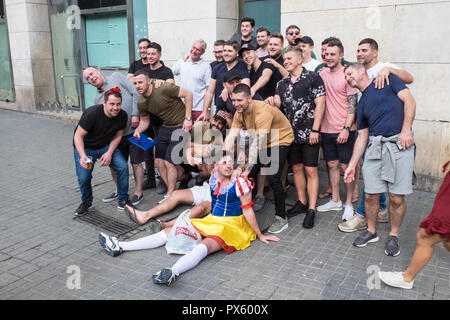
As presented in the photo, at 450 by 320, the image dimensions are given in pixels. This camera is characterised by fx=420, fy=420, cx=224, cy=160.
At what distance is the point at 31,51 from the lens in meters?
12.5

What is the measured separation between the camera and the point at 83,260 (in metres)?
4.27

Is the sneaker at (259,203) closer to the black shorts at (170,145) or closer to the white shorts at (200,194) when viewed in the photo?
the white shorts at (200,194)

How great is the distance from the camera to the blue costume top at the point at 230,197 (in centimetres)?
435

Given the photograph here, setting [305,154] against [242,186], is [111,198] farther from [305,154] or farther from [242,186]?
[305,154]

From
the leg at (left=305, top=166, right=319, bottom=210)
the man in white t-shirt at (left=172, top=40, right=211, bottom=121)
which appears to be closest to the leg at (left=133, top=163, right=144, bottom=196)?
the man in white t-shirt at (left=172, top=40, right=211, bottom=121)

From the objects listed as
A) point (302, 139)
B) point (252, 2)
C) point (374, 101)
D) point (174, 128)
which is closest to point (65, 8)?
point (252, 2)

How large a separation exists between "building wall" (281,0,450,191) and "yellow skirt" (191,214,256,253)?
3300 mm

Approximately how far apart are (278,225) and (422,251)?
5.71 ft

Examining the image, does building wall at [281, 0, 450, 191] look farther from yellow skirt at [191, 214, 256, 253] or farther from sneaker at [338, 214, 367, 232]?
yellow skirt at [191, 214, 256, 253]

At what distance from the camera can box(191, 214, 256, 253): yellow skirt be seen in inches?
169

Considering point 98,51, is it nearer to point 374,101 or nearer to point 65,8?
point 65,8

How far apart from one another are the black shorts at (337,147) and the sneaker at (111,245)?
276cm

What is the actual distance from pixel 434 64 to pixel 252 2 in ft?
12.5

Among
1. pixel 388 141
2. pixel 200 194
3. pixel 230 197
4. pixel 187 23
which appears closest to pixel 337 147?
pixel 388 141
